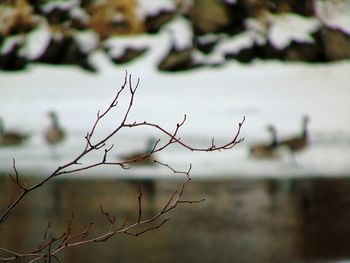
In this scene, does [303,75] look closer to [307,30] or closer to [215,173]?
[307,30]

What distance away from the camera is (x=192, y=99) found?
550cm

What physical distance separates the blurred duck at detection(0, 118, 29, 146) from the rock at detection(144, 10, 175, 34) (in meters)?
1.08

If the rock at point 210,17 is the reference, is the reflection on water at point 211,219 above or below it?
below

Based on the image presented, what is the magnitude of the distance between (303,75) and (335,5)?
50cm

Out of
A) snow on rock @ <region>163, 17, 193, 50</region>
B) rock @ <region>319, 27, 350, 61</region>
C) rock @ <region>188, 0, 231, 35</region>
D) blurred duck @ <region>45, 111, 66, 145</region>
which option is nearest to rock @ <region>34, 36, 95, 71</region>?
blurred duck @ <region>45, 111, 66, 145</region>

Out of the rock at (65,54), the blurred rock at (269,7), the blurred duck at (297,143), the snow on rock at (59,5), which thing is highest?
the blurred rock at (269,7)

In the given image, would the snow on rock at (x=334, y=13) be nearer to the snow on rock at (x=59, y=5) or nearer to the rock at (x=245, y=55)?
the rock at (x=245, y=55)

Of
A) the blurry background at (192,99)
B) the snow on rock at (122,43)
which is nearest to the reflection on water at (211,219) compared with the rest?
the blurry background at (192,99)

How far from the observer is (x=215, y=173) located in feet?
17.5

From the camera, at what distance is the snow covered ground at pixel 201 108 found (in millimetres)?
5379

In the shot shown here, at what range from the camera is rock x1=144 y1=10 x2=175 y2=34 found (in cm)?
545

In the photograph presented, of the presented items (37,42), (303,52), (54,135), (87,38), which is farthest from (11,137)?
(303,52)

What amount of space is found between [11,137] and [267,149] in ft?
5.53

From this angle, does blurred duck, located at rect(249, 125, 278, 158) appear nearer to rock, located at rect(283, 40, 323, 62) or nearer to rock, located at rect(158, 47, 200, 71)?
rock, located at rect(283, 40, 323, 62)
